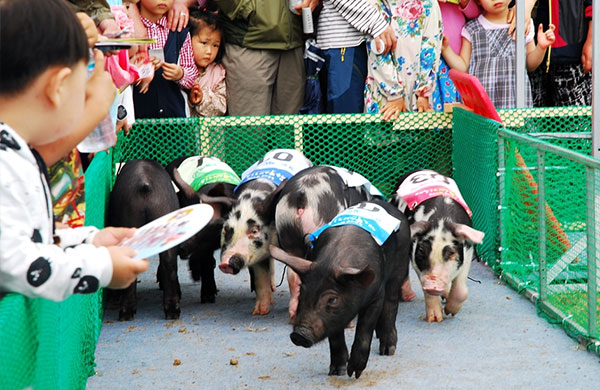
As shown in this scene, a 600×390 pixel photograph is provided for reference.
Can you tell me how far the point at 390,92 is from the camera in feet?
27.0

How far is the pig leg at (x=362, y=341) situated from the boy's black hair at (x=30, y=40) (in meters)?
2.83

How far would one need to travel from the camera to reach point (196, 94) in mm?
8383

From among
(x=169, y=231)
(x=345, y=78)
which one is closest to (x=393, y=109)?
(x=345, y=78)

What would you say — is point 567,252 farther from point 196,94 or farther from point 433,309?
point 196,94

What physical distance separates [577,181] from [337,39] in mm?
2783

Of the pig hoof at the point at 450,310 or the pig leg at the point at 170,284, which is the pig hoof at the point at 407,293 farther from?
the pig leg at the point at 170,284

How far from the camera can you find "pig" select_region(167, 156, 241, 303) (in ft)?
20.9

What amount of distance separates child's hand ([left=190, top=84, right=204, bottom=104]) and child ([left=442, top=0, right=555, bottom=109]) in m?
2.33

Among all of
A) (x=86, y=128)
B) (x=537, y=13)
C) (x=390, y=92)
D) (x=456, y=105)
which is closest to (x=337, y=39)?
(x=390, y=92)

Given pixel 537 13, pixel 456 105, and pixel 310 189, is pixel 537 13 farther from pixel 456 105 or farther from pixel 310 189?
pixel 310 189

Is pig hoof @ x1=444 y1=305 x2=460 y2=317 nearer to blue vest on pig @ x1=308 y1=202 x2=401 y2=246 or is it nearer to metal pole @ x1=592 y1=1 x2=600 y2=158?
blue vest on pig @ x1=308 y1=202 x2=401 y2=246

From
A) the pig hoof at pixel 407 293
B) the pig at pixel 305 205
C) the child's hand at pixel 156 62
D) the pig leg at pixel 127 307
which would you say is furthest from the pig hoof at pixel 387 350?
the child's hand at pixel 156 62

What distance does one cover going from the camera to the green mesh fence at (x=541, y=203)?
17.5 ft

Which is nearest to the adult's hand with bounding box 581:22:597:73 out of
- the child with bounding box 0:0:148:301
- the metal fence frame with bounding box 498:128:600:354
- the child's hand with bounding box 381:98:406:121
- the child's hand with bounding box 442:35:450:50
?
the child's hand with bounding box 442:35:450:50
